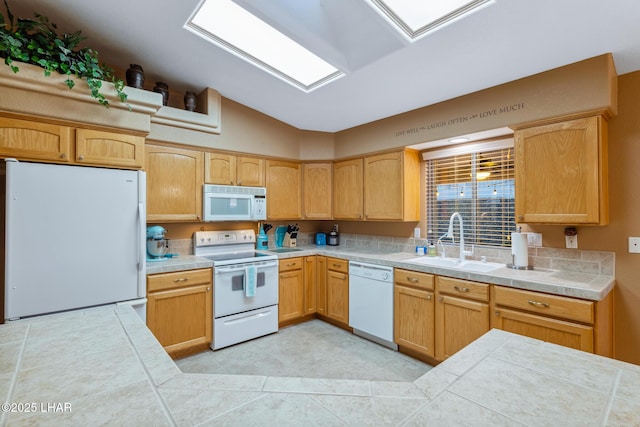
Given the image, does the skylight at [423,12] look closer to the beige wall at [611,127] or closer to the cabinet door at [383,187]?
the beige wall at [611,127]

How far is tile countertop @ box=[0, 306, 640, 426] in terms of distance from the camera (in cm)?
71

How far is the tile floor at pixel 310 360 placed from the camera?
2.62 metres

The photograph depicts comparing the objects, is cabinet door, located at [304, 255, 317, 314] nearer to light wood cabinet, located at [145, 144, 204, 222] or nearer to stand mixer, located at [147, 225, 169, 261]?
light wood cabinet, located at [145, 144, 204, 222]

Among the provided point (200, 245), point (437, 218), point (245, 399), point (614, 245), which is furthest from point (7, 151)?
point (614, 245)

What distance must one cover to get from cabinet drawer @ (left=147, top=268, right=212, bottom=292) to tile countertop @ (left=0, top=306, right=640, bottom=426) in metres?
1.56

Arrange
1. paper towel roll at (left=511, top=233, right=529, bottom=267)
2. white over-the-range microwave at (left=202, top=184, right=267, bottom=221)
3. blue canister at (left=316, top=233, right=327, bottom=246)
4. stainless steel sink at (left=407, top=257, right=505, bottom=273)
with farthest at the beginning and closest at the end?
blue canister at (left=316, top=233, right=327, bottom=246), white over-the-range microwave at (left=202, top=184, right=267, bottom=221), stainless steel sink at (left=407, top=257, right=505, bottom=273), paper towel roll at (left=511, top=233, right=529, bottom=267)

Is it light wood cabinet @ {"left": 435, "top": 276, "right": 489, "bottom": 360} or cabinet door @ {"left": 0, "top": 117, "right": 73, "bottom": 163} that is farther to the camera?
light wood cabinet @ {"left": 435, "top": 276, "right": 489, "bottom": 360}

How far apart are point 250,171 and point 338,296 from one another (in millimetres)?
1858

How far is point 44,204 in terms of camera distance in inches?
75.6

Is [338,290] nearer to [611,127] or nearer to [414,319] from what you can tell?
[414,319]

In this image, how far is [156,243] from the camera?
2.99 meters

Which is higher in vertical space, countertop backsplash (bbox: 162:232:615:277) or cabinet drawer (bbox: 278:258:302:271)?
countertop backsplash (bbox: 162:232:615:277)

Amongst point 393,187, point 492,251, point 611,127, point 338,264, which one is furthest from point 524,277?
point 338,264

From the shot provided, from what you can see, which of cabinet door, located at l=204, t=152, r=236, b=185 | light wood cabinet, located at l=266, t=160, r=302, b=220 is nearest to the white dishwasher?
light wood cabinet, located at l=266, t=160, r=302, b=220
